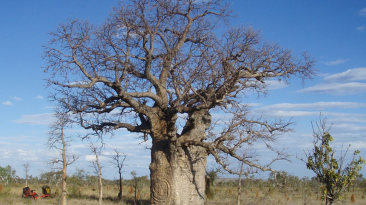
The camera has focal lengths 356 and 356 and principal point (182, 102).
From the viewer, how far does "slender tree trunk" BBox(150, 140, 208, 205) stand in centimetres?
949

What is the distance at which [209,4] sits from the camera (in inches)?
433

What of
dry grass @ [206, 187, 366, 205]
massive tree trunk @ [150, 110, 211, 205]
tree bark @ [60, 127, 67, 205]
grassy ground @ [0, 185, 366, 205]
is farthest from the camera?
dry grass @ [206, 187, 366, 205]

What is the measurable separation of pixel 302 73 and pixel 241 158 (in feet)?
11.4

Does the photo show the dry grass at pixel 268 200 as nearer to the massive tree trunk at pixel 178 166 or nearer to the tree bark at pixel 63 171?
the massive tree trunk at pixel 178 166

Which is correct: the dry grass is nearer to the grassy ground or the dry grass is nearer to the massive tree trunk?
the grassy ground

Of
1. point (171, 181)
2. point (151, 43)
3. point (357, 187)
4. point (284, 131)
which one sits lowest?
point (357, 187)

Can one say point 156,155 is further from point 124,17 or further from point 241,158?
point 124,17

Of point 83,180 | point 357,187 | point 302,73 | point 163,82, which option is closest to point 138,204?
point 163,82

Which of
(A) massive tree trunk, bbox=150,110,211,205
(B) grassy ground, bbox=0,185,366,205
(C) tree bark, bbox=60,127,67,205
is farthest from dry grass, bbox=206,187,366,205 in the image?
(C) tree bark, bbox=60,127,67,205

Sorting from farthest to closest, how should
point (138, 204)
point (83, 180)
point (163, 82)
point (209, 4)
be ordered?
point (83, 180) → point (138, 204) → point (209, 4) → point (163, 82)

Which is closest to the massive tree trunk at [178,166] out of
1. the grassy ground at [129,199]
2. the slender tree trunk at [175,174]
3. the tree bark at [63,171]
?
the slender tree trunk at [175,174]

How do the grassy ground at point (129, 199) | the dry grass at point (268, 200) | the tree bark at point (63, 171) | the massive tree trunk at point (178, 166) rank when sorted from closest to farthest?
the massive tree trunk at point (178, 166) < the tree bark at point (63, 171) < the grassy ground at point (129, 199) < the dry grass at point (268, 200)

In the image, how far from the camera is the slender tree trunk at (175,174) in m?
9.49

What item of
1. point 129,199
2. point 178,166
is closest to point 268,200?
point 129,199
